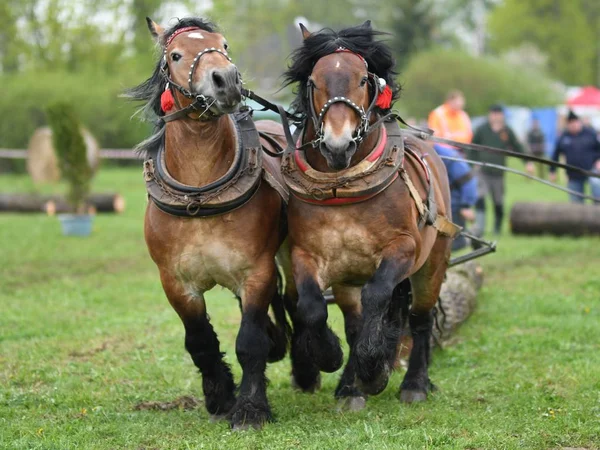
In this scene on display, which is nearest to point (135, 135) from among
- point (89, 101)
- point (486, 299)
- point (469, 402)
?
point (89, 101)

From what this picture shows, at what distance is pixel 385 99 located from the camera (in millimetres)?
5375

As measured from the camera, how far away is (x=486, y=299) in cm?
937

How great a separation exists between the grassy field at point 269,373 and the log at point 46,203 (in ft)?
18.6

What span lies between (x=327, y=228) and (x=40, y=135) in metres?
19.0

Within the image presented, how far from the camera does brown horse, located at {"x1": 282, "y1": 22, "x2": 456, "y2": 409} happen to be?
16.2 ft

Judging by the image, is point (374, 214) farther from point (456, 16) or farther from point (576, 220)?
point (456, 16)

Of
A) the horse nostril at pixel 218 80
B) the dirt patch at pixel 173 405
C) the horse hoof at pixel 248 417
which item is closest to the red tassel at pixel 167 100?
the horse nostril at pixel 218 80

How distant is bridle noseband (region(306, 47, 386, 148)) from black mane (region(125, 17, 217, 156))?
727 millimetres

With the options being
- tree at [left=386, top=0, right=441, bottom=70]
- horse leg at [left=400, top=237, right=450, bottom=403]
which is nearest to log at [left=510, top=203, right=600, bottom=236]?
horse leg at [left=400, top=237, right=450, bottom=403]

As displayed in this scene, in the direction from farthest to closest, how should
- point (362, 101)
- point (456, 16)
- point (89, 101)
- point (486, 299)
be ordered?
point (456, 16) → point (89, 101) → point (486, 299) → point (362, 101)

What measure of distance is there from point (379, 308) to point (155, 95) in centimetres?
177

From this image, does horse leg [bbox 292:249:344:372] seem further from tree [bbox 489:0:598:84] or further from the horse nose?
tree [bbox 489:0:598:84]

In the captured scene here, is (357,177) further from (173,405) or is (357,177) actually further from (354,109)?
(173,405)

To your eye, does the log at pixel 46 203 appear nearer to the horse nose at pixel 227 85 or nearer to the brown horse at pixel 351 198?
the brown horse at pixel 351 198
